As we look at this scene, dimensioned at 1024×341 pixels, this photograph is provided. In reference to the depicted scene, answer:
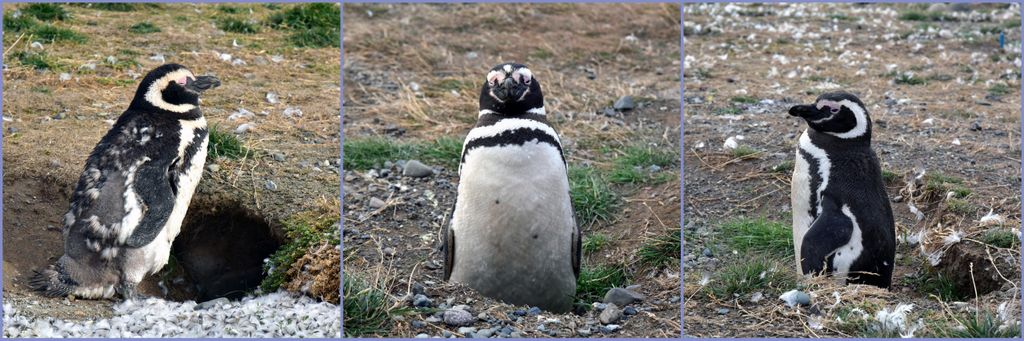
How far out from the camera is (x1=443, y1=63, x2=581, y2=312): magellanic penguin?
295 cm

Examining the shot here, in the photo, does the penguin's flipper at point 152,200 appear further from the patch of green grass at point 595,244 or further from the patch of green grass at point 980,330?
the patch of green grass at point 980,330

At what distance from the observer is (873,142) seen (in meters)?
3.81

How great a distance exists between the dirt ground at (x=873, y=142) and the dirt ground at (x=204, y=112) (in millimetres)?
1142

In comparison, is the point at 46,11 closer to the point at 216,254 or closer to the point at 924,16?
the point at 216,254

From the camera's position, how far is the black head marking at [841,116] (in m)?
3.12

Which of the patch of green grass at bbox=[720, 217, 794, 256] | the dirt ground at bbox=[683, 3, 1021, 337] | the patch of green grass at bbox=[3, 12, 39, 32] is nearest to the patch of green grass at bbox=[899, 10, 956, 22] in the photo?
the dirt ground at bbox=[683, 3, 1021, 337]

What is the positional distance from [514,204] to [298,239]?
67 cm

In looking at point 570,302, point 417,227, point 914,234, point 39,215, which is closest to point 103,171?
point 39,215

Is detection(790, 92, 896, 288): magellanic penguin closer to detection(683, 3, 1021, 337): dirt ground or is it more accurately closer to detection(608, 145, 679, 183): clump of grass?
detection(683, 3, 1021, 337): dirt ground

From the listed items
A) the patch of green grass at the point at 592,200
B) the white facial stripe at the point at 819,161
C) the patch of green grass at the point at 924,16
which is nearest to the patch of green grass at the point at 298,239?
the patch of green grass at the point at 592,200

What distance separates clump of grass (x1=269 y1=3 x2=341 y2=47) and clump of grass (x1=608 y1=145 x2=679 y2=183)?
1.33 meters

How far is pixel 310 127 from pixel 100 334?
902 mm

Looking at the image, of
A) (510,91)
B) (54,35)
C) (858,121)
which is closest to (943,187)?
(858,121)

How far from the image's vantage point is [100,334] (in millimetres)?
2576
